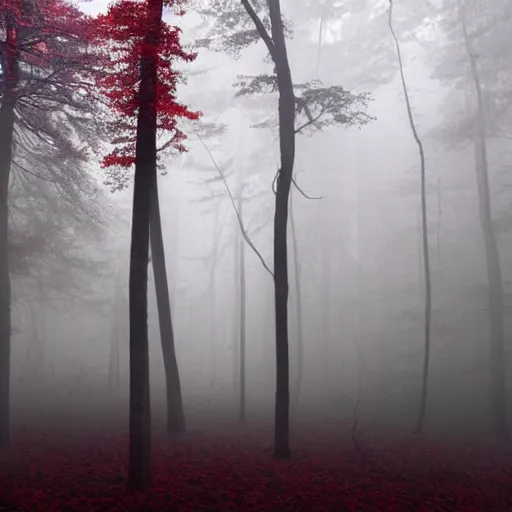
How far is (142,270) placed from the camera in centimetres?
775

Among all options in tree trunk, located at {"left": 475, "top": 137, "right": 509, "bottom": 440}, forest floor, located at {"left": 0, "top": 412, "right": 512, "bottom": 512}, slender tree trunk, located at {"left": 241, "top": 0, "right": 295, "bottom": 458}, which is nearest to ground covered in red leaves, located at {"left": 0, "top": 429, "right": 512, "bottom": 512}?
forest floor, located at {"left": 0, "top": 412, "right": 512, "bottom": 512}

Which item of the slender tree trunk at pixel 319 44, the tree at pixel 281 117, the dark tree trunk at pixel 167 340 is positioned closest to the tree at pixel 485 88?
the slender tree trunk at pixel 319 44

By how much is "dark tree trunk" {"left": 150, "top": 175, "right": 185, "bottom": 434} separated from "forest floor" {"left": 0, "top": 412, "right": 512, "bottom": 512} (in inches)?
24.4

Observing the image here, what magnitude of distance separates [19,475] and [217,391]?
18.2 meters

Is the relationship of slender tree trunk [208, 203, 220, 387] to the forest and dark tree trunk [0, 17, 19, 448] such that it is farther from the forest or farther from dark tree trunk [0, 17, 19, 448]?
dark tree trunk [0, 17, 19, 448]

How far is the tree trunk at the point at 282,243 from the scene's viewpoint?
1023cm

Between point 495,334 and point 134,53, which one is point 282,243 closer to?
point 134,53

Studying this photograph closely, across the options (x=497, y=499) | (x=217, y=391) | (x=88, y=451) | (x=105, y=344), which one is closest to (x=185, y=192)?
(x=105, y=344)

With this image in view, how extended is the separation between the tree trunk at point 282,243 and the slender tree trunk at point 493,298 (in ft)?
25.6

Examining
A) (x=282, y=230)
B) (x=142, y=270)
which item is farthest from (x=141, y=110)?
(x=282, y=230)

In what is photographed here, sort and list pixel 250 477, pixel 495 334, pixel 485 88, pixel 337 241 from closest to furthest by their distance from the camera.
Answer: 1. pixel 250 477
2. pixel 495 334
3. pixel 485 88
4. pixel 337 241

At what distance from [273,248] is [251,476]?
11.0 meters

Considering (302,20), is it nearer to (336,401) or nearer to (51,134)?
(51,134)

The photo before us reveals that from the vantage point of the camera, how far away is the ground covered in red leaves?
7008 mm
